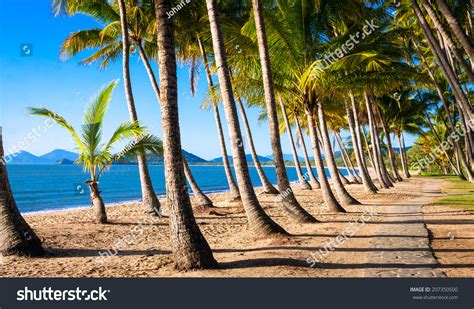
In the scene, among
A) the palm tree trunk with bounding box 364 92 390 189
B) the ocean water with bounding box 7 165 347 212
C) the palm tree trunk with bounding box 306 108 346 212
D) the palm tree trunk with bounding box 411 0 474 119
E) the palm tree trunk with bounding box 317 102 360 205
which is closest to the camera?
the palm tree trunk with bounding box 411 0 474 119

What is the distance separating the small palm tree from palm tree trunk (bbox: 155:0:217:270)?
5122mm

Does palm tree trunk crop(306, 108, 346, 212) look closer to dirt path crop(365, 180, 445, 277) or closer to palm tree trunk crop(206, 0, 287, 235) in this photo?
dirt path crop(365, 180, 445, 277)

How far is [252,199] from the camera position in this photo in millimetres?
7906

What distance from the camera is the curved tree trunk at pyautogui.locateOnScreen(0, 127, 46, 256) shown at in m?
6.36

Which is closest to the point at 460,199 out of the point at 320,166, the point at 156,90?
the point at 320,166

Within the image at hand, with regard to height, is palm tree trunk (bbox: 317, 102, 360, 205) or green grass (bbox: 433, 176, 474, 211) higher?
palm tree trunk (bbox: 317, 102, 360, 205)

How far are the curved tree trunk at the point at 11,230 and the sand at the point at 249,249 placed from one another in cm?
24
